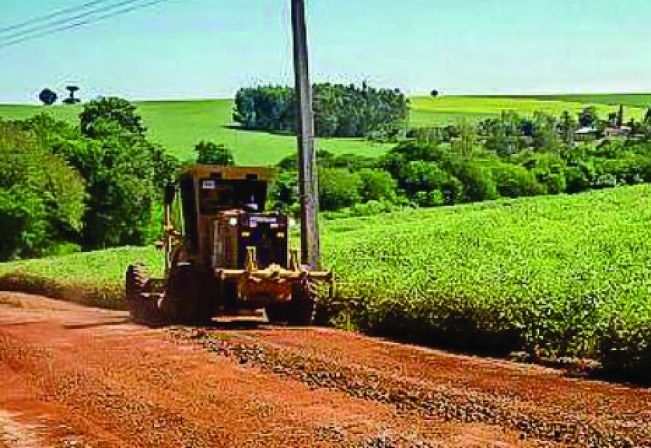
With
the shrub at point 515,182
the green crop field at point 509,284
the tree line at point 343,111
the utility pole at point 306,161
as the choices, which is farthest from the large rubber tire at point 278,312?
the tree line at point 343,111

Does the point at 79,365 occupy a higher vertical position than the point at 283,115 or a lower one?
lower

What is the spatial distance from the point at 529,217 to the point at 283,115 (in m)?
51.2

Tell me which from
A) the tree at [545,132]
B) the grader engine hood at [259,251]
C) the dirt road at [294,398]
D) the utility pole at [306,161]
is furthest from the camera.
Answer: the tree at [545,132]

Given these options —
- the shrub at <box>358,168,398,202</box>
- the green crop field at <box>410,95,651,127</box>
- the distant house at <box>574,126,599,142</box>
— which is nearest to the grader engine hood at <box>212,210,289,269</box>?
the shrub at <box>358,168,398,202</box>

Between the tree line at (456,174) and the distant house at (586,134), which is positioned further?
the distant house at (586,134)

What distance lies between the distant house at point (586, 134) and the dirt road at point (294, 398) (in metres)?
89.7

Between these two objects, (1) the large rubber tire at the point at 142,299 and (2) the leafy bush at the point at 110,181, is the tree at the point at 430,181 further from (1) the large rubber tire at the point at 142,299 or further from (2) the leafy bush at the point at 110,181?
(1) the large rubber tire at the point at 142,299

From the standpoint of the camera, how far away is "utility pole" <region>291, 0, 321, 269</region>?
71.1 ft

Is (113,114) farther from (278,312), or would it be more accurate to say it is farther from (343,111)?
(278,312)

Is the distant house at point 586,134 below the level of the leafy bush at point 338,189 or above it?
above

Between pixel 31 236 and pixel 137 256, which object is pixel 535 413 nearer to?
pixel 137 256

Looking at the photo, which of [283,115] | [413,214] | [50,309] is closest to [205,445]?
[50,309]

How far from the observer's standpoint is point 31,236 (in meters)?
65.9

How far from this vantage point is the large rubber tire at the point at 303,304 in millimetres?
19906
